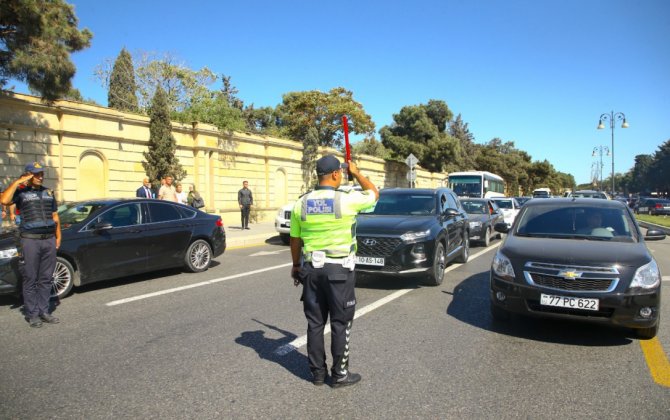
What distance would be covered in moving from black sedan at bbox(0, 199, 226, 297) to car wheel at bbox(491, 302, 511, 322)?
560cm

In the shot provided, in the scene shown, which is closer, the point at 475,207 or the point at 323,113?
the point at 475,207

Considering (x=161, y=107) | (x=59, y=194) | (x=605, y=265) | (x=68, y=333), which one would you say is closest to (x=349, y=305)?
(x=605, y=265)

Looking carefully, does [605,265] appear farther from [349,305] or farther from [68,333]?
[68,333]

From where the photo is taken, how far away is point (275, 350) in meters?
4.37

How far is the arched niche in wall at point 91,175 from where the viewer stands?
15492 millimetres

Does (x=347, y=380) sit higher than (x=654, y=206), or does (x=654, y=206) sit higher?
(x=654, y=206)

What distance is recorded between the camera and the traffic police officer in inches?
136

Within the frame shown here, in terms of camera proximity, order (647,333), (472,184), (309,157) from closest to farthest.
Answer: (647,333) → (309,157) → (472,184)

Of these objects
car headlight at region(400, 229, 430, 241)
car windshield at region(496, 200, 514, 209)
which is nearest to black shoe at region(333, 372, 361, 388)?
car headlight at region(400, 229, 430, 241)

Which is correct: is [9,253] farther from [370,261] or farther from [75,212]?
[370,261]

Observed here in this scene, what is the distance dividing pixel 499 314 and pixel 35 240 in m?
5.43

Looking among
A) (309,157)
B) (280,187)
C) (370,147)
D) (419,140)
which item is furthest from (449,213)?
(370,147)

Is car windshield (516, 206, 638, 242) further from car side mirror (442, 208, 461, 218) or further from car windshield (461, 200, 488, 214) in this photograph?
car windshield (461, 200, 488, 214)

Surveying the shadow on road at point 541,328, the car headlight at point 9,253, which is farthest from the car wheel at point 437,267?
the car headlight at point 9,253
